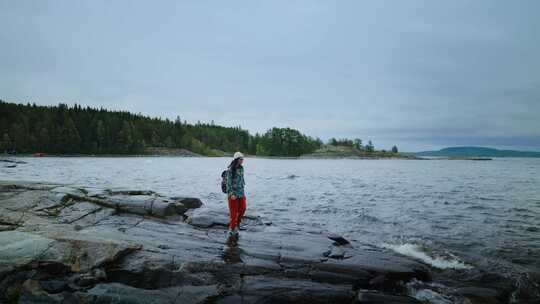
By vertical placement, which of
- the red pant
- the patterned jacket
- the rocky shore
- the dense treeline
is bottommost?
the rocky shore

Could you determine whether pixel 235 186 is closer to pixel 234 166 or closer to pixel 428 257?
pixel 234 166

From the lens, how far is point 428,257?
12312mm

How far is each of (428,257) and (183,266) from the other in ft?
32.1

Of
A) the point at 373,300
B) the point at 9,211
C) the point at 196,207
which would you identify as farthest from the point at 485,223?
the point at 9,211

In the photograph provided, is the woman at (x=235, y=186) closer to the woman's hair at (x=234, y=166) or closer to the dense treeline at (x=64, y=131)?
the woman's hair at (x=234, y=166)

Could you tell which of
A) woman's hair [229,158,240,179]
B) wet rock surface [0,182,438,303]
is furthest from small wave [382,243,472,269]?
woman's hair [229,158,240,179]

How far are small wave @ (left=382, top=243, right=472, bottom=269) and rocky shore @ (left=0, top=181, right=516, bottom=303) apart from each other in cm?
141

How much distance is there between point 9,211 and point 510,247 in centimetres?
2310

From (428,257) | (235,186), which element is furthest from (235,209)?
(428,257)

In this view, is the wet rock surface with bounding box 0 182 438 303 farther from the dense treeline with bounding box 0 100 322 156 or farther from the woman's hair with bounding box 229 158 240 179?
the dense treeline with bounding box 0 100 322 156

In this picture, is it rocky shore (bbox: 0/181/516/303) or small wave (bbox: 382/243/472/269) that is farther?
small wave (bbox: 382/243/472/269)

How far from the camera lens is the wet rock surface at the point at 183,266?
767 cm

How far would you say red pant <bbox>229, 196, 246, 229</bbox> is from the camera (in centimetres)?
1349

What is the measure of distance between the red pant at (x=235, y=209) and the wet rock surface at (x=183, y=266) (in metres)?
0.61
